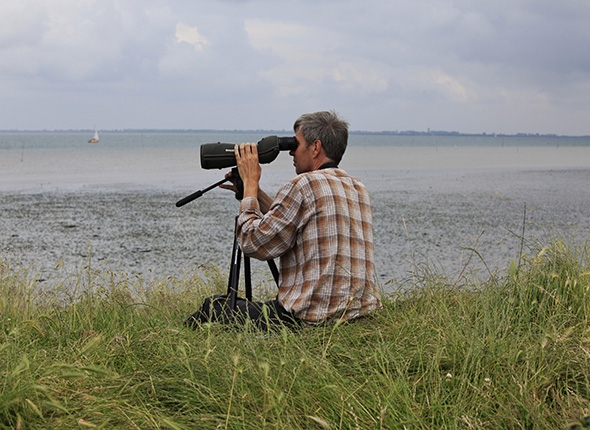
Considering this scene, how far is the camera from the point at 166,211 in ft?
43.2

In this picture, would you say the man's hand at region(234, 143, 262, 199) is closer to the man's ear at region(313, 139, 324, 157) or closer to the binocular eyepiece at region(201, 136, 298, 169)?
the binocular eyepiece at region(201, 136, 298, 169)

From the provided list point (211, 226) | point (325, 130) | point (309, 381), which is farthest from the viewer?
point (211, 226)

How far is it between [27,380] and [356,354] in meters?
1.23

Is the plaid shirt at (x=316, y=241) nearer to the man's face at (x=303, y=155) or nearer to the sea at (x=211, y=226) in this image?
the man's face at (x=303, y=155)

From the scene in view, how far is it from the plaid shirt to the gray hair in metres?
0.17

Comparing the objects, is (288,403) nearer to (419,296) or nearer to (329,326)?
(329,326)

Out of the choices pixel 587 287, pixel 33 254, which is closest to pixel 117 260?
pixel 33 254

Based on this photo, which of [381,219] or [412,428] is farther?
[381,219]

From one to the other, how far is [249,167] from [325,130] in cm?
42

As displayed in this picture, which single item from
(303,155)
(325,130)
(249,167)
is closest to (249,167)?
(249,167)

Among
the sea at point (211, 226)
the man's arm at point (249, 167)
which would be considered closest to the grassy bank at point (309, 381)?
the man's arm at point (249, 167)

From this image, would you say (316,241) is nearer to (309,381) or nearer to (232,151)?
(232,151)

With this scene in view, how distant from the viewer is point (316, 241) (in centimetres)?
268

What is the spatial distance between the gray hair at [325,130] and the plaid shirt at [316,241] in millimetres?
175
